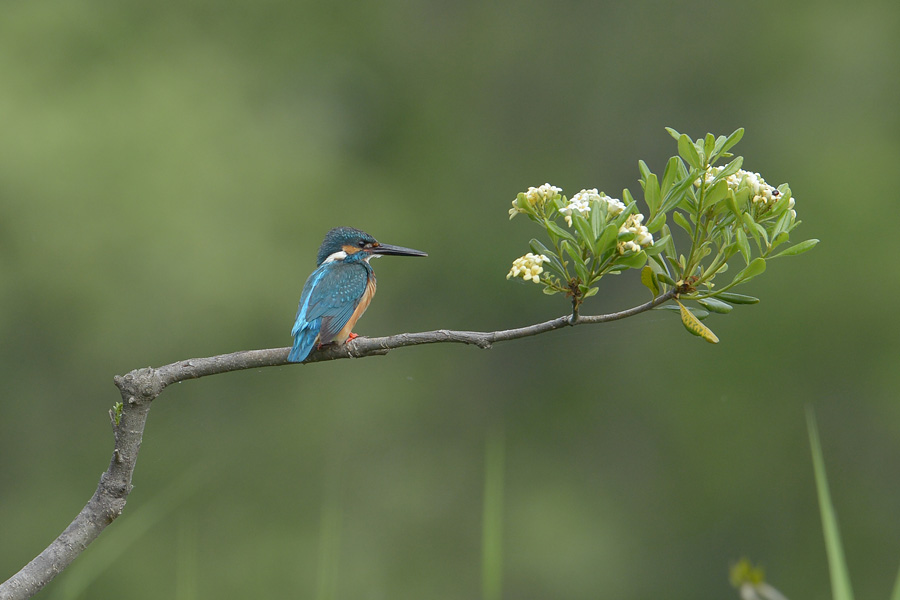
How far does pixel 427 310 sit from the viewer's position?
1384cm

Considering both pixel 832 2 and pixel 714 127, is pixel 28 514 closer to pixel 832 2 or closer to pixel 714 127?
pixel 714 127

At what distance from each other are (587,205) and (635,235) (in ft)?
0.32

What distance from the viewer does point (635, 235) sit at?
68.7 inches

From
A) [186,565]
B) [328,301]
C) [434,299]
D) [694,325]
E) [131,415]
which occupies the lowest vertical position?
[186,565]

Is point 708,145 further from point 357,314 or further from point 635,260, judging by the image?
point 357,314

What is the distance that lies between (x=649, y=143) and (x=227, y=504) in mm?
6921

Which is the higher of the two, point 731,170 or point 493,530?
point 731,170

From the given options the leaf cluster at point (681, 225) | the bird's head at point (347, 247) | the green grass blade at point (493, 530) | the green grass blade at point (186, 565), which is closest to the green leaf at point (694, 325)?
the leaf cluster at point (681, 225)

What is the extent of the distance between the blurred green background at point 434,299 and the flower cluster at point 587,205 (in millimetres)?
9450

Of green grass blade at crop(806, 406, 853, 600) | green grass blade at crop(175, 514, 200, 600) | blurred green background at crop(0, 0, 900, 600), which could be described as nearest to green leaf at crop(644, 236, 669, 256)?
green grass blade at crop(806, 406, 853, 600)

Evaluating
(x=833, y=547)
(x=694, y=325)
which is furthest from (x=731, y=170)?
(x=833, y=547)

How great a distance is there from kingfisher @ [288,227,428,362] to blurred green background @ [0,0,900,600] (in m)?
7.20

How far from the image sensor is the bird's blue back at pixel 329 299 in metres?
3.04

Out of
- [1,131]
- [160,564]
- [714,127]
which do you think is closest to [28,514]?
[160,564]
